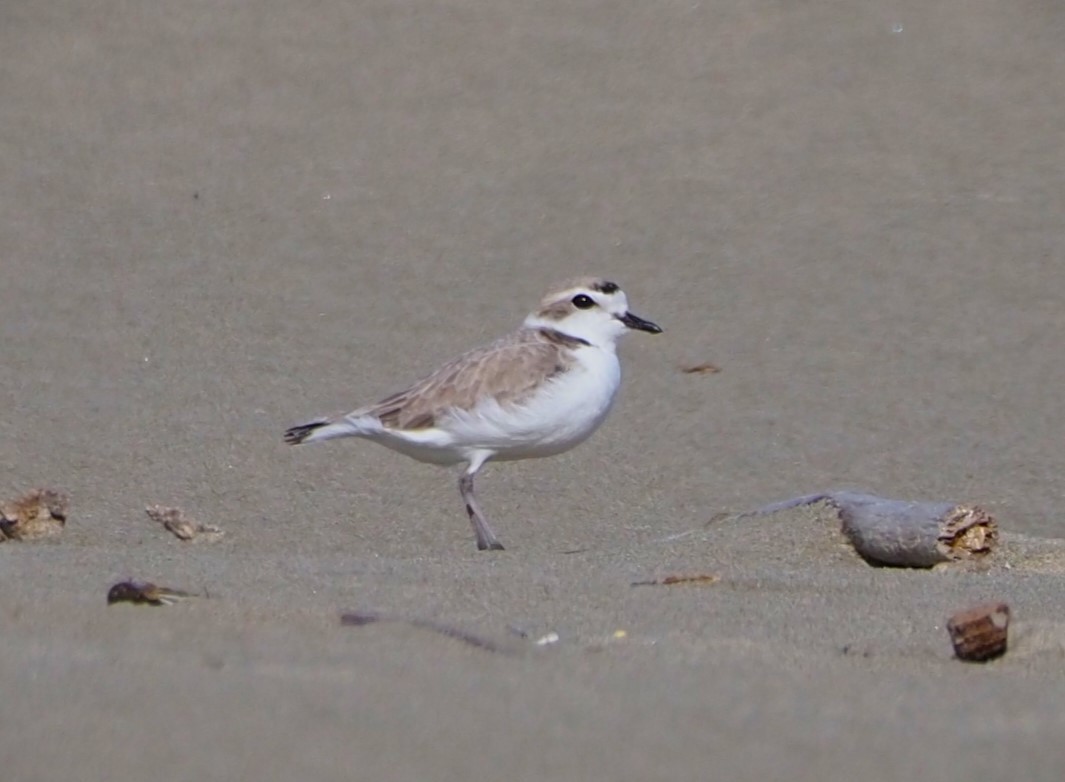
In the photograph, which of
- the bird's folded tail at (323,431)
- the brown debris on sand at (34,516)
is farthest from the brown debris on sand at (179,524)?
the bird's folded tail at (323,431)

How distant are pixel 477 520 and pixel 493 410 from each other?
34 cm

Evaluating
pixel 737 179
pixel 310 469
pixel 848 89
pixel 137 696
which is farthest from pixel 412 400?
pixel 848 89

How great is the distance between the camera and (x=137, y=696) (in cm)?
257

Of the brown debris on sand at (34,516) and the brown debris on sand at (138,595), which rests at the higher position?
the brown debris on sand at (138,595)

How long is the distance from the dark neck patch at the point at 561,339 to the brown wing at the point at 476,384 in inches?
4.1

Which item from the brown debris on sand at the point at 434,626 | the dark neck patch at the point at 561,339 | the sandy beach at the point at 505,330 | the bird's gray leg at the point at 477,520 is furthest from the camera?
the dark neck patch at the point at 561,339

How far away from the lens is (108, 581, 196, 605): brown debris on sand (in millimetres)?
3414

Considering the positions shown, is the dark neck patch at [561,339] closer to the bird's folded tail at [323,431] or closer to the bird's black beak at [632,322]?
the bird's black beak at [632,322]

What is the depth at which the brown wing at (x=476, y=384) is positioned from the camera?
550 centimetres

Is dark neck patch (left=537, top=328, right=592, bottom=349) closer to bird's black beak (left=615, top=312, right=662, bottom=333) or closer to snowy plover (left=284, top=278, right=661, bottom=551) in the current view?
snowy plover (left=284, top=278, right=661, bottom=551)

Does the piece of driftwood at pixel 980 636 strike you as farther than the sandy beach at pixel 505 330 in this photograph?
Yes

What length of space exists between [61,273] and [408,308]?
5.39ft

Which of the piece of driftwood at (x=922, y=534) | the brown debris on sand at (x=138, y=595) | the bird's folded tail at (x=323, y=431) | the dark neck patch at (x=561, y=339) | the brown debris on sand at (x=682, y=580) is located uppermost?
the brown debris on sand at (x=138, y=595)

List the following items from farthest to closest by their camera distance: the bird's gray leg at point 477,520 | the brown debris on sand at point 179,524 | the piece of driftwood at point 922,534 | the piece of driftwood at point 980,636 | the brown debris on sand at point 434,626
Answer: the bird's gray leg at point 477,520 < the brown debris on sand at point 179,524 < the piece of driftwood at point 922,534 < the piece of driftwood at point 980,636 < the brown debris on sand at point 434,626
